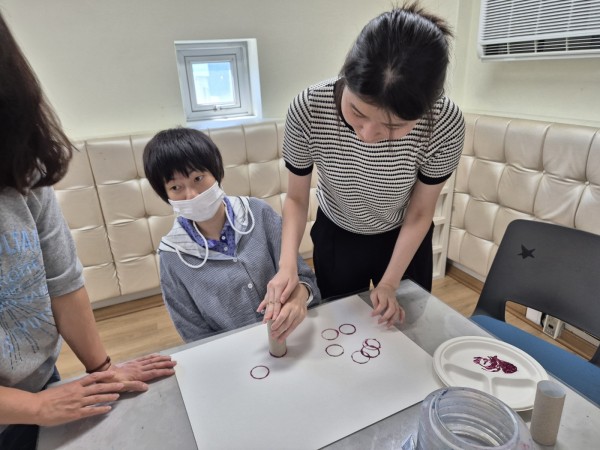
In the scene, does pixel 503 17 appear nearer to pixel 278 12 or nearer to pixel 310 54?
pixel 310 54

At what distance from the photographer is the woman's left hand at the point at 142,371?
71 cm

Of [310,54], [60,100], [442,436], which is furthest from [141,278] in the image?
[442,436]

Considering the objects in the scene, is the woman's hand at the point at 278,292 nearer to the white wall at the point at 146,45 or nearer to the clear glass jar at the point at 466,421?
the clear glass jar at the point at 466,421

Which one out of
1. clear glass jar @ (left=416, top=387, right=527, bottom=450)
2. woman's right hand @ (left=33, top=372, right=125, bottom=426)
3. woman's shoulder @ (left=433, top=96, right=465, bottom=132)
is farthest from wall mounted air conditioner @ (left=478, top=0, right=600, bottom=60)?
woman's right hand @ (left=33, top=372, right=125, bottom=426)

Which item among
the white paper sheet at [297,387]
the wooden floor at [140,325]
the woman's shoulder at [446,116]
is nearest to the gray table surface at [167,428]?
the white paper sheet at [297,387]

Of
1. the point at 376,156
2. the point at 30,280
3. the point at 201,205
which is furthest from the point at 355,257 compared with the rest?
the point at 30,280

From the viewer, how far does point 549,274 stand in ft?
3.83

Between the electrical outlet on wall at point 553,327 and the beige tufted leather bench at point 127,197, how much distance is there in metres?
1.31

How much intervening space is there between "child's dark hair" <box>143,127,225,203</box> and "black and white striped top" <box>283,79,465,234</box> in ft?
0.74

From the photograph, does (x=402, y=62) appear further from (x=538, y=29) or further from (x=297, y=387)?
(x=538, y=29)

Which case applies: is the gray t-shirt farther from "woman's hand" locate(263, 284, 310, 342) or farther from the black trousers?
the black trousers

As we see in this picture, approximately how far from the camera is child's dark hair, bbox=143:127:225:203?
1014 mm

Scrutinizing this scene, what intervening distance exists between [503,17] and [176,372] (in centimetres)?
200

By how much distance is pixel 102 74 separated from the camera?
5.79 ft
